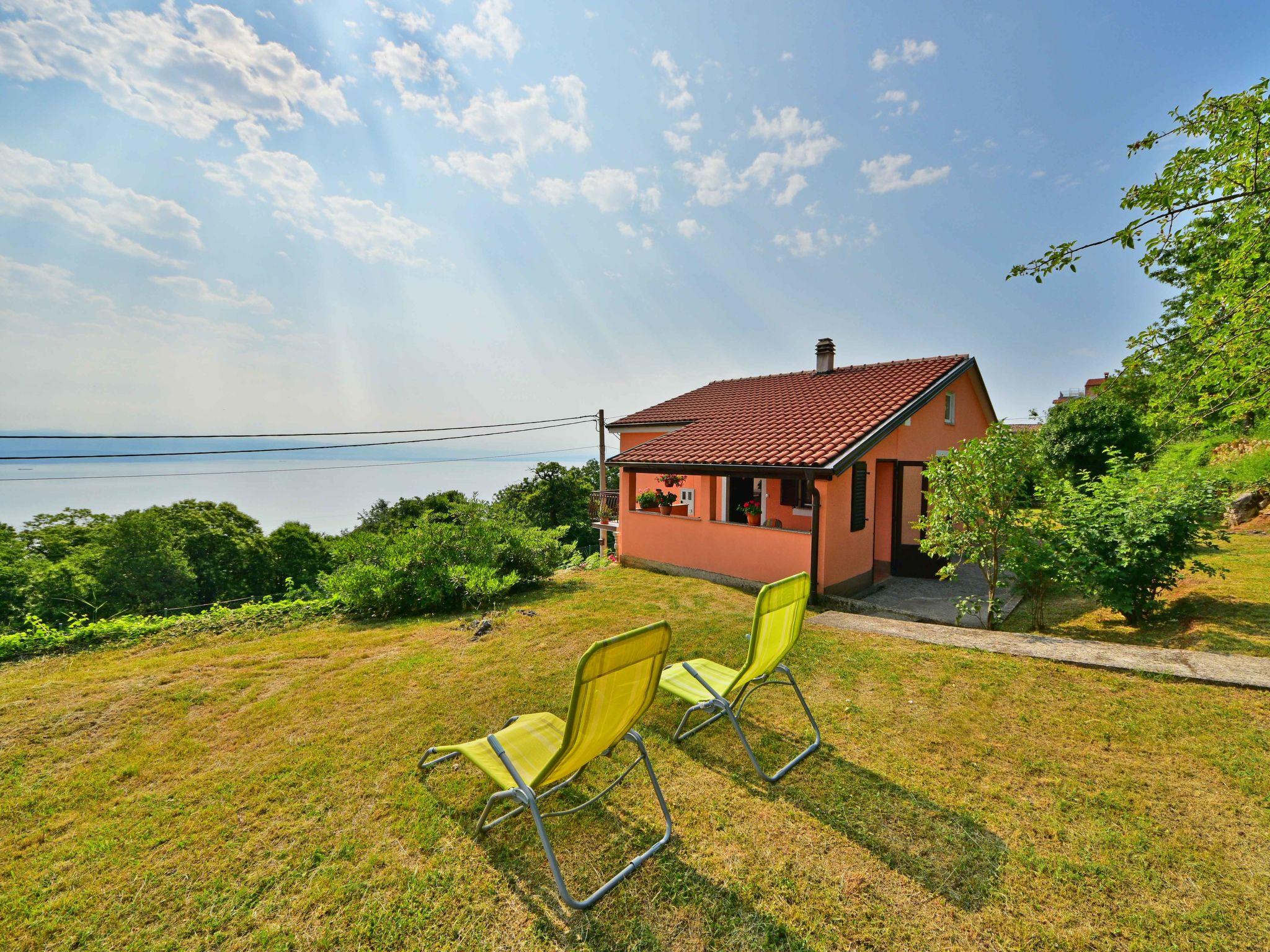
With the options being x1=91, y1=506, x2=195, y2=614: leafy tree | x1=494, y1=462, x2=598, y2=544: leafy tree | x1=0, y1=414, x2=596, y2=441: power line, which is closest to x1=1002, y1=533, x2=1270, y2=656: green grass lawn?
x1=0, y1=414, x2=596, y2=441: power line

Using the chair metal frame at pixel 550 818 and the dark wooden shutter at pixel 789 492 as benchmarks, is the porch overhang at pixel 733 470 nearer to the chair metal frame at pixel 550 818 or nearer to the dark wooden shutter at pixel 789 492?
the dark wooden shutter at pixel 789 492

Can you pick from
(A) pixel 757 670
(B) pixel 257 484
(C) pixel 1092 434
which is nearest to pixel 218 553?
(A) pixel 757 670

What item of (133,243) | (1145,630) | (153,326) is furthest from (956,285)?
(153,326)

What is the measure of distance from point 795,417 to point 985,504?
460cm

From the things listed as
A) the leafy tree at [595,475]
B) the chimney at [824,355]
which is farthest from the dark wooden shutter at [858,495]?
the leafy tree at [595,475]

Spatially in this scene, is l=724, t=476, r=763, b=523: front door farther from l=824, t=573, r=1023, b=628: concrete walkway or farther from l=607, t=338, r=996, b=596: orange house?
l=824, t=573, r=1023, b=628: concrete walkway

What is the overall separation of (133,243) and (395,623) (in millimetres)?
19479

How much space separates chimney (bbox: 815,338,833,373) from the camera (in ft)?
46.9

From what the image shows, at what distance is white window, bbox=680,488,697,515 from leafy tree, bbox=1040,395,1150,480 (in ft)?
49.3

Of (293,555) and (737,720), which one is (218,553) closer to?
(293,555)

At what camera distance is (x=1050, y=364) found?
63.6 ft

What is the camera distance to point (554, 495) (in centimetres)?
2562

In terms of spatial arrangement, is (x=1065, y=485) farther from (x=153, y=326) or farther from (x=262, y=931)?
(x=153, y=326)

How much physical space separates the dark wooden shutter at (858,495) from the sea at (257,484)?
28.1 ft
